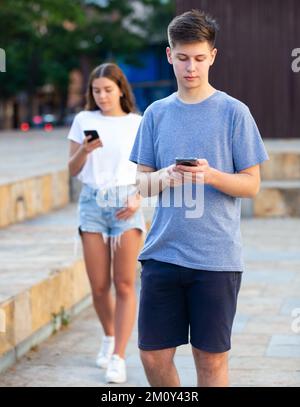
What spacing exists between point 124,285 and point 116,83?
4.20 feet

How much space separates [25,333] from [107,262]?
83 centimetres

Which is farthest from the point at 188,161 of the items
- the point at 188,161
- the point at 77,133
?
the point at 77,133

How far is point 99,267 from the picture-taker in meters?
6.80

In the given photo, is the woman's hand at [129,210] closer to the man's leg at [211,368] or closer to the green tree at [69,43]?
the man's leg at [211,368]

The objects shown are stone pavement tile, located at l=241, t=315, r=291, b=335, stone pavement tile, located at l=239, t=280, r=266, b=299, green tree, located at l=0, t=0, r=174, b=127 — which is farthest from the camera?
green tree, located at l=0, t=0, r=174, b=127

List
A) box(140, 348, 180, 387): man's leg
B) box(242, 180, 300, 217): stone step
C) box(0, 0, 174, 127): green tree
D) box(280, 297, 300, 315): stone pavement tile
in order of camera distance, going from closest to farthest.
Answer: box(140, 348, 180, 387): man's leg, box(280, 297, 300, 315): stone pavement tile, box(242, 180, 300, 217): stone step, box(0, 0, 174, 127): green tree

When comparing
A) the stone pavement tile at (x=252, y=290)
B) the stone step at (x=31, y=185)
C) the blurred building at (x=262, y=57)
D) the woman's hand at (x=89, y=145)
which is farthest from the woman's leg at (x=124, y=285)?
the blurred building at (x=262, y=57)

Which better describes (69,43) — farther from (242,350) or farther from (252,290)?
(242,350)

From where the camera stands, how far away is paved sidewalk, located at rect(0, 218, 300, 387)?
6652 mm

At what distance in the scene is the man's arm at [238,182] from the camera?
13.8ft

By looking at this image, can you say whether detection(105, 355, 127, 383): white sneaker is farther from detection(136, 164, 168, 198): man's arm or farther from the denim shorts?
detection(136, 164, 168, 198): man's arm

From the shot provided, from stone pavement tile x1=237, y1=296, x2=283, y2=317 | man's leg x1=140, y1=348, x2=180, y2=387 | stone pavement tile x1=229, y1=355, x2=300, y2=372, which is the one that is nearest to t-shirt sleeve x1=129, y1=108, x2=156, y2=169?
man's leg x1=140, y1=348, x2=180, y2=387

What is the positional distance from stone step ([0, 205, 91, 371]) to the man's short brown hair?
283 centimetres

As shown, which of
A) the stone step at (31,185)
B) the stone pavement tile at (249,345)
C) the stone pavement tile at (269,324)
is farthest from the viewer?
the stone step at (31,185)
